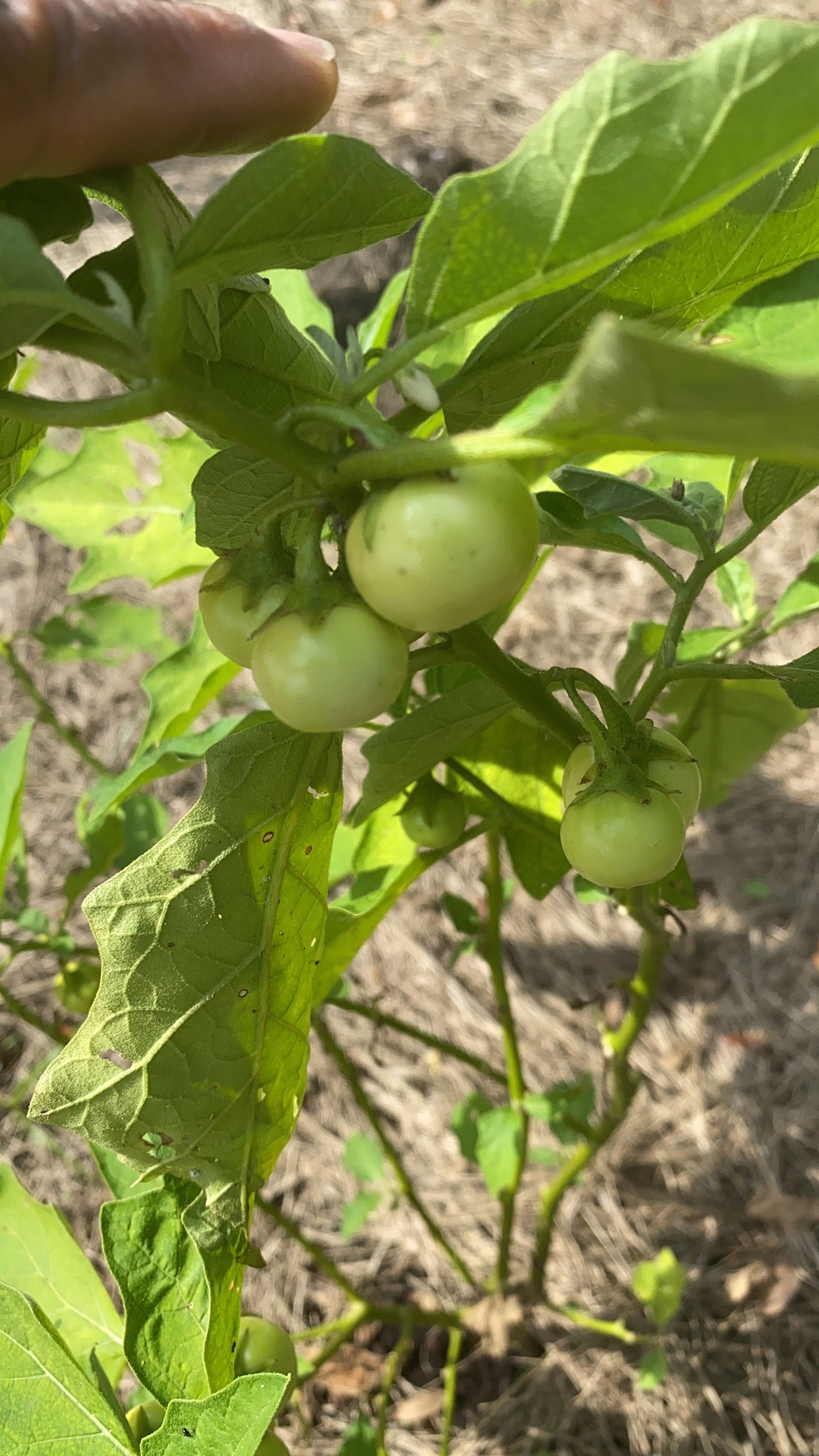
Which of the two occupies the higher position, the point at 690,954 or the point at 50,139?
the point at 50,139

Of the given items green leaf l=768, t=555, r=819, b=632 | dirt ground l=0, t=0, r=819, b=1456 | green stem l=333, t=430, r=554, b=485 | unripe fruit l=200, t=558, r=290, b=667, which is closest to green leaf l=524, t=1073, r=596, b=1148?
dirt ground l=0, t=0, r=819, b=1456

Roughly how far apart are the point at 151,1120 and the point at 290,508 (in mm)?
412

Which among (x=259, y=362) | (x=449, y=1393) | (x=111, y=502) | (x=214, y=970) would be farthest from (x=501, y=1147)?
(x=259, y=362)

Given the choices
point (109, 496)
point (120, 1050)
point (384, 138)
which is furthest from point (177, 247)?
point (384, 138)

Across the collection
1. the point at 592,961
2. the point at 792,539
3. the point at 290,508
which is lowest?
the point at 592,961

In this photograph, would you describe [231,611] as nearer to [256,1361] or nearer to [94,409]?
[94,409]

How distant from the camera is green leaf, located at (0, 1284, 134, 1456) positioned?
682mm

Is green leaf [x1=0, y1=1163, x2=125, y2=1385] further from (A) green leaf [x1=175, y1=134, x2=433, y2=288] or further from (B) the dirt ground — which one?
(A) green leaf [x1=175, y1=134, x2=433, y2=288]

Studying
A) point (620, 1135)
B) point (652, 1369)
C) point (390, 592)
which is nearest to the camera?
point (390, 592)

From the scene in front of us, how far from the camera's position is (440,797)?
91 cm

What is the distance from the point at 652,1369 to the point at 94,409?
156 centimetres

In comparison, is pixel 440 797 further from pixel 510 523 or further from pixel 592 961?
pixel 592 961

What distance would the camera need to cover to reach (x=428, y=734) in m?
0.72

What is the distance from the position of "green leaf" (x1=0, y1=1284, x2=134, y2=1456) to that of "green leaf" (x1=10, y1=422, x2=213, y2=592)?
2.24ft
